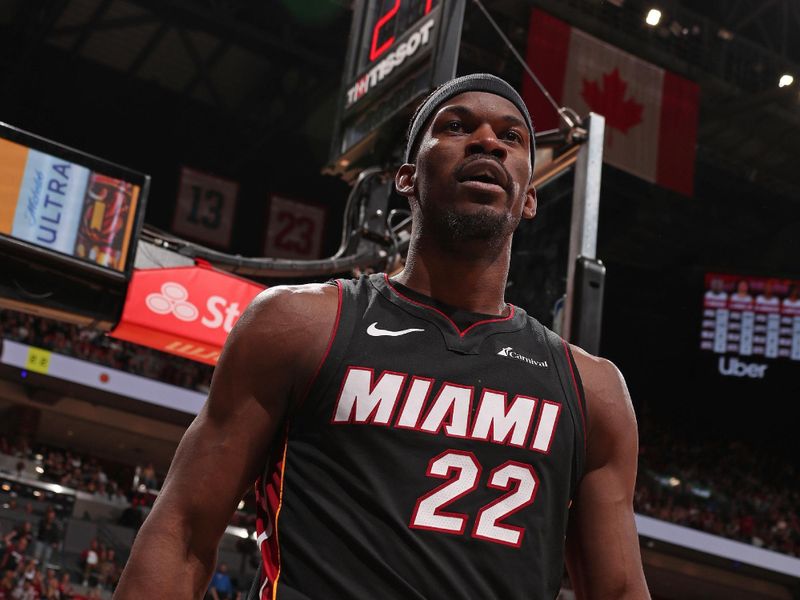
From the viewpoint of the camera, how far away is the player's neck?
208 centimetres

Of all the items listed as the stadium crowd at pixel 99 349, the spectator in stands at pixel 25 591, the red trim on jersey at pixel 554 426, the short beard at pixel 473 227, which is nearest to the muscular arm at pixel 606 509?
the red trim on jersey at pixel 554 426

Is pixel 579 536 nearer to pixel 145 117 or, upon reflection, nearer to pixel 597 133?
pixel 597 133

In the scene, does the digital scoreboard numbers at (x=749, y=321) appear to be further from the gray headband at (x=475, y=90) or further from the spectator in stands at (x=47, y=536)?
the gray headband at (x=475, y=90)

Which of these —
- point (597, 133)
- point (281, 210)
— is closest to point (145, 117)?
point (281, 210)

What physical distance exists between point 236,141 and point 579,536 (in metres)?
21.3

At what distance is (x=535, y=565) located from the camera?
1810 mm

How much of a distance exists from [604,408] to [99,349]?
19.0 metres

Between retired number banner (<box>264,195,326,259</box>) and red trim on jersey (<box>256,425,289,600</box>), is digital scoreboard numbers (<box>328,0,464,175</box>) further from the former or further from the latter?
retired number banner (<box>264,195,326,259</box>)

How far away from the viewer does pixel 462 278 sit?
2.08 m

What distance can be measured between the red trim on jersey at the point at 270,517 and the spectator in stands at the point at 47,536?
43.2 ft

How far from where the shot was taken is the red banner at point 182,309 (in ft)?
20.9

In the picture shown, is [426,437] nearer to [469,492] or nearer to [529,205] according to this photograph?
[469,492]

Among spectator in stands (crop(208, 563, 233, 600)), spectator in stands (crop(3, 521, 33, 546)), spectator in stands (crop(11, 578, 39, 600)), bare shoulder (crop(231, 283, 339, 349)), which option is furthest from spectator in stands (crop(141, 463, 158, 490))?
bare shoulder (crop(231, 283, 339, 349))

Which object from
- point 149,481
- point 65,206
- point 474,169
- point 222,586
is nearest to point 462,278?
point 474,169
